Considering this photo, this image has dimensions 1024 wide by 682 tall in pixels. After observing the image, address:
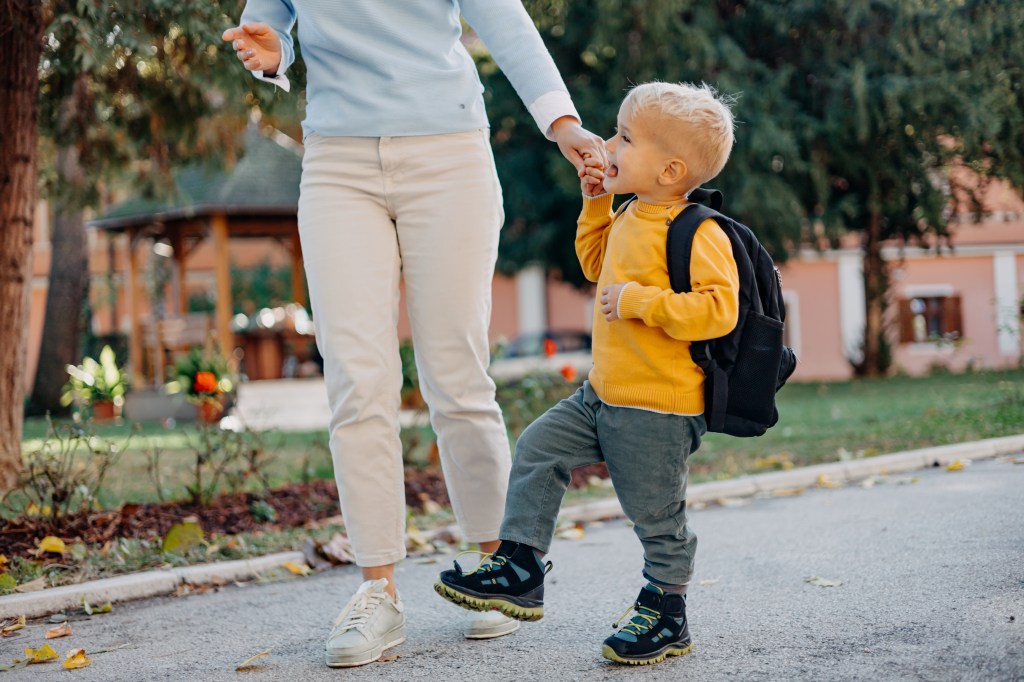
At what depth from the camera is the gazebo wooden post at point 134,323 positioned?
19109 mm

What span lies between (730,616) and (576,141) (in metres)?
1.46

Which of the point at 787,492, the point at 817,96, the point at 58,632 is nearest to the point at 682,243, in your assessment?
the point at 58,632

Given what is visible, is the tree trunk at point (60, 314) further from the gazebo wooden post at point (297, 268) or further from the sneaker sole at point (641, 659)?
the sneaker sole at point (641, 659)

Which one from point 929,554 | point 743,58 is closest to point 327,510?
point 929,554

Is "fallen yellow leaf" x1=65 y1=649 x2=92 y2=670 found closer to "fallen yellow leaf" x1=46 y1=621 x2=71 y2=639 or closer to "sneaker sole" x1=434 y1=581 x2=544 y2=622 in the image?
"fallen yellow leaf" x1=46 y1=621 x2=71 y2=639

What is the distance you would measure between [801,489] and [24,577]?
399 centimetres

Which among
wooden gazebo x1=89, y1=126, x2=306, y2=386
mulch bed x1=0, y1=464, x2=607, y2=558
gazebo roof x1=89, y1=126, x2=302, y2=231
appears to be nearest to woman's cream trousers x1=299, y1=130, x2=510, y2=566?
mulch bed x1=0, y1=464, x2=607, y2=558

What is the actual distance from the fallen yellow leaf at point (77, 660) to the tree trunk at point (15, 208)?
3249mm

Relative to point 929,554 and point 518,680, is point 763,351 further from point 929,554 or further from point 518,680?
point 929,554

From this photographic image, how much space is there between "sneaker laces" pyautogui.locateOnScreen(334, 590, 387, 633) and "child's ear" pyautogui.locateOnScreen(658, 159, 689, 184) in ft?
4.37

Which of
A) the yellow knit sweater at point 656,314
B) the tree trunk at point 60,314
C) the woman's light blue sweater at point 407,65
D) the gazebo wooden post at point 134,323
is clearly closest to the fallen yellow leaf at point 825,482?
the yellow knit sweater at point 656,314

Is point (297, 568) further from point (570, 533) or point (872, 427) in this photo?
point (872, 427)

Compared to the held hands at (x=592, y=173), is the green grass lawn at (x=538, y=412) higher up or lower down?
lower down

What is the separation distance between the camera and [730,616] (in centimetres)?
325
